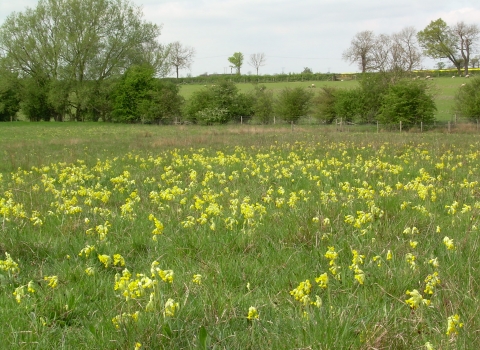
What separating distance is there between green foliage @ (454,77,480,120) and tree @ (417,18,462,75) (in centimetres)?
3703

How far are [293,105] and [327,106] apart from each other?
12.0ft

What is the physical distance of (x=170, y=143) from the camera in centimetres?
2225

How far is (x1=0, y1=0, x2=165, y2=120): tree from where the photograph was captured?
5950cm

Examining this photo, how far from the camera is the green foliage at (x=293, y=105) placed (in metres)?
54.3

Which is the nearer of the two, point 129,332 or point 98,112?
point 129,332

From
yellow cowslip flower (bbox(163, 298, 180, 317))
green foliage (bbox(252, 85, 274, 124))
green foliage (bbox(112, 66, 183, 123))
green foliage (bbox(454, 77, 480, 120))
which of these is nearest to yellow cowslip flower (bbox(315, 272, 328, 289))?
yellow cowslip flower (bbox(163, 298, 180, 317))

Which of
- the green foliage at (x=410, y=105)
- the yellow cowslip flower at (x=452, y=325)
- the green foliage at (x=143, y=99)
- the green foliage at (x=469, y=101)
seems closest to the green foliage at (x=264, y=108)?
the green foliage at (x=143, y=99)

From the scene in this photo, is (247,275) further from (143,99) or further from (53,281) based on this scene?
(143,99)

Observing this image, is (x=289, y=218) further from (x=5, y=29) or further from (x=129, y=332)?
(x=5, y=29)

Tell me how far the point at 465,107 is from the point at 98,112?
43.8 metres

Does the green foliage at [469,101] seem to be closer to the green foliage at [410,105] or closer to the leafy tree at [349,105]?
the green foliage at [410,105]

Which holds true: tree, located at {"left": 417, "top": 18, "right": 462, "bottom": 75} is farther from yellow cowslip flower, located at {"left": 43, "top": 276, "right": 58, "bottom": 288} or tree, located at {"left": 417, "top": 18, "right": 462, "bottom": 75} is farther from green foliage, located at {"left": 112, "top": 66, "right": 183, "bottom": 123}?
yellow cowslip flower, located at {"left": 43, "top": 276, "right": 58, "bottom": 288}

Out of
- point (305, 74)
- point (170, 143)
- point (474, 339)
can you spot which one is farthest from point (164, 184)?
point (305, 74)

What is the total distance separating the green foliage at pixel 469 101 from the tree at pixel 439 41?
37034 mm
